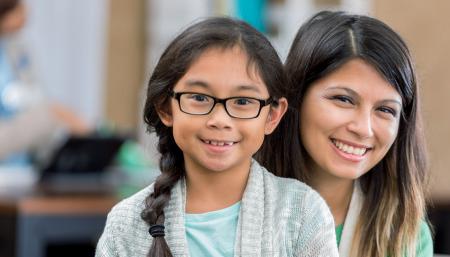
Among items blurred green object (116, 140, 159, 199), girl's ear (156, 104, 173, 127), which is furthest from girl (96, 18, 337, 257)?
blurred green object (116, 140, 159, 199)

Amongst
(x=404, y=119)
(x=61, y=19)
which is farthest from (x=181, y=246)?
(x=61, y=19)

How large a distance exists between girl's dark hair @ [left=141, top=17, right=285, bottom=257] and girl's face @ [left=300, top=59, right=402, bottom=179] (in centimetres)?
19

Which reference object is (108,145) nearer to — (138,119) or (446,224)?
(446,224)

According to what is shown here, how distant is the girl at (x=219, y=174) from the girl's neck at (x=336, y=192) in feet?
0.82

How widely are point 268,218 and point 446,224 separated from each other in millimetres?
3434

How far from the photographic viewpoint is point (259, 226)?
5.82 ft

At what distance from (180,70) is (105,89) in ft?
17.0

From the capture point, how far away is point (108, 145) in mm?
4223

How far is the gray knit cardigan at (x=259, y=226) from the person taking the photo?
1768 mm

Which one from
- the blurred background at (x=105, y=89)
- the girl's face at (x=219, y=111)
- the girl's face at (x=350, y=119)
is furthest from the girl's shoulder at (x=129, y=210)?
the blurred background at (x=105, y=89)

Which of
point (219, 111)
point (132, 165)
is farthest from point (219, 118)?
point (132, 165)

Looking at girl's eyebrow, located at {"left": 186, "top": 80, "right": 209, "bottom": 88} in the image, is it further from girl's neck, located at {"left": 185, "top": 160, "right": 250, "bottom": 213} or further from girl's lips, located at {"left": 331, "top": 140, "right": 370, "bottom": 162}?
girl's lips, located at {"left": 331, "top": 140, "right": 370, "bottom": 162}

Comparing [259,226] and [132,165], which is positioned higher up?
[259,226]

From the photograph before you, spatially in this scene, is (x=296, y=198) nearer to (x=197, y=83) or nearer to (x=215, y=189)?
(x=215, y=189)
